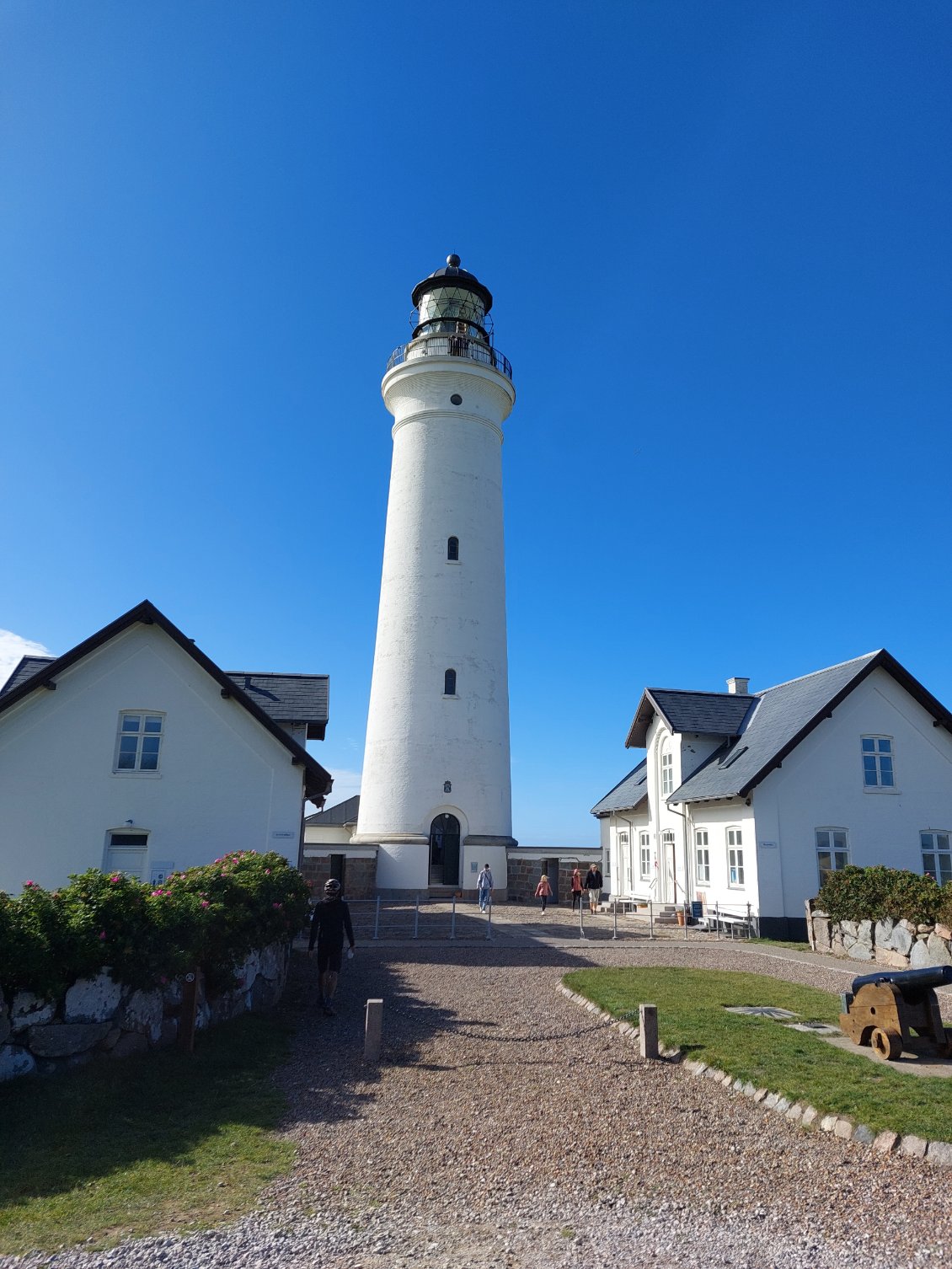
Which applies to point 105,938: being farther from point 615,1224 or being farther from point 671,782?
point 671,782

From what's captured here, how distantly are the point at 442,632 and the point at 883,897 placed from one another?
604 inches

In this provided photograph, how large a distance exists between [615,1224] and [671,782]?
71.8 ft

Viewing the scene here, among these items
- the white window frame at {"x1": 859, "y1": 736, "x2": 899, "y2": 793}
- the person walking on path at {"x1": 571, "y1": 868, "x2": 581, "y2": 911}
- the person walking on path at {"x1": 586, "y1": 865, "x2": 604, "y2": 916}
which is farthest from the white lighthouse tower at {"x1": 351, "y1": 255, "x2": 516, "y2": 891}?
the white window frame at {"x1": 859, "y1": 736, "x2": 899, "y2": 793}

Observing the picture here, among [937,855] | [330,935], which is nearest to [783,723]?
[937,855]

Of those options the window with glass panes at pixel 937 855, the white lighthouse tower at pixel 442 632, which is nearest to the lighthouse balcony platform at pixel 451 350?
the white lighthouse tower at pixel 442 632

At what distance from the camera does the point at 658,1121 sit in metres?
6.73

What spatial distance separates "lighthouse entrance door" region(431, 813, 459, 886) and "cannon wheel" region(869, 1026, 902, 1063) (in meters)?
19.6

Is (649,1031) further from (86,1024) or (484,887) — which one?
(484,887)

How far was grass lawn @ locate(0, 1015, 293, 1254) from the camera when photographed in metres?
5.09

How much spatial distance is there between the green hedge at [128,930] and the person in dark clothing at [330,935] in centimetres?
74

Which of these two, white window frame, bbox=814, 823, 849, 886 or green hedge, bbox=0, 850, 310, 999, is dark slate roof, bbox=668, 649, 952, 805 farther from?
green hedge, bbox=0, 850, 310, 999

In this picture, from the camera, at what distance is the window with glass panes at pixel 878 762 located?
70.3ft

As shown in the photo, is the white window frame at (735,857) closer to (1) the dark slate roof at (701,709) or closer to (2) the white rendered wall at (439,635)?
(1) the dark slate roof at (701,709)

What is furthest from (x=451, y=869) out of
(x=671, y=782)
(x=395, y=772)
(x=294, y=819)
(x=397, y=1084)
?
(x=397, y=1084)
